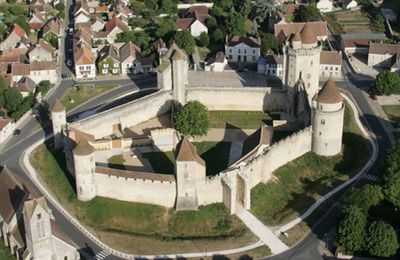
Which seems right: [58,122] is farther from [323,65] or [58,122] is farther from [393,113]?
[393,113]

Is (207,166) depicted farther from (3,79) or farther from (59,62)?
(59,62)

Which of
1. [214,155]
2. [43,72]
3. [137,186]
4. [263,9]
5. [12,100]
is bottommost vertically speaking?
[214,155]

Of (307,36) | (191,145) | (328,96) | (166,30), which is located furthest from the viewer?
(166,30)

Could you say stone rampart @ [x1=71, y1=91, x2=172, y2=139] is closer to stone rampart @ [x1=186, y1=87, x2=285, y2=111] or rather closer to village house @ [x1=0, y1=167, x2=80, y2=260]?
stone rampart @ [x1=186, y1=87, x2=285, y2=111]

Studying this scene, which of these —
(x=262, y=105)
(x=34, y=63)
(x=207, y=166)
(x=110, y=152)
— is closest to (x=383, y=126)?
(x=262, y=105)

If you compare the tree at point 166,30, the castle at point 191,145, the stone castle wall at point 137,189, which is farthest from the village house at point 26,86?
the stone castle wall at point 137,189

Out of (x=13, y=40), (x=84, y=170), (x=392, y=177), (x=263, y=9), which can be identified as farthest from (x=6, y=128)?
(x=263, y=9)

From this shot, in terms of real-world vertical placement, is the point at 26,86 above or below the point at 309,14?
below
